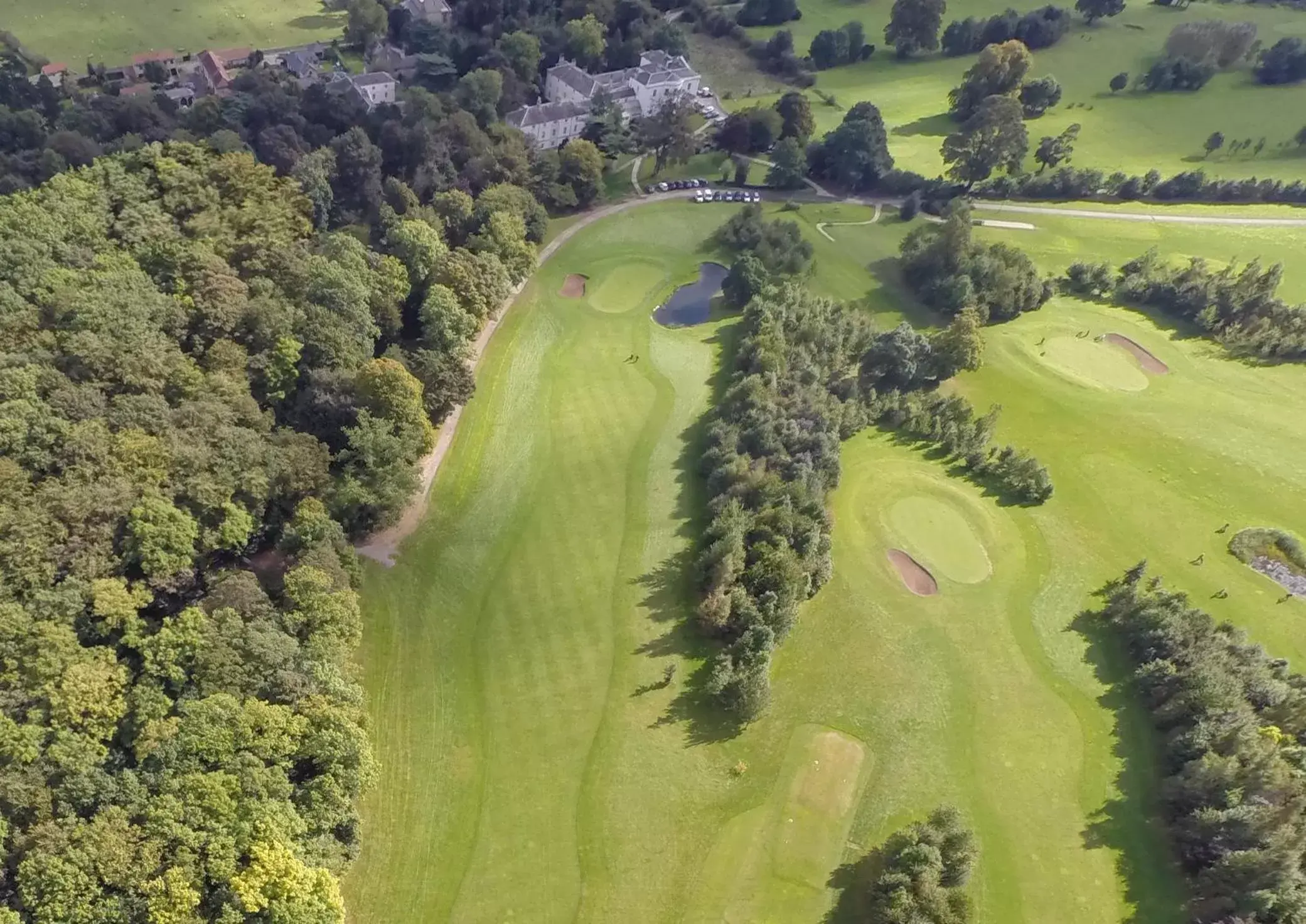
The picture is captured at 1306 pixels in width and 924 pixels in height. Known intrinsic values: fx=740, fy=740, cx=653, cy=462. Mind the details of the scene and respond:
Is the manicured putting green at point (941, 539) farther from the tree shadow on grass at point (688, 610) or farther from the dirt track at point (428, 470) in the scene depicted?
the dirt track at point (428, 470)

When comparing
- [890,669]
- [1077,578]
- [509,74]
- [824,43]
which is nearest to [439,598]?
[890,669]

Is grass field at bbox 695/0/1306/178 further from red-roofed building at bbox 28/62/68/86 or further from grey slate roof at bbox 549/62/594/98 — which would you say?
red-roofed building at bbox 28/62/68/86

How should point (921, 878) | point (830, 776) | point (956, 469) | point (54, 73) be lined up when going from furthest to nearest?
point (54, 73) < point (956, 469) < point (830, 776) < point (921, 878)

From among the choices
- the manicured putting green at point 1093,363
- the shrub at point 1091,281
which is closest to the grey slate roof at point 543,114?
the shrub at point 1091,281

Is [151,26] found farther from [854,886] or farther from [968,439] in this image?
[854,886]

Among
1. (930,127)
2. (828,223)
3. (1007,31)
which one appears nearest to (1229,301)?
(828,223)

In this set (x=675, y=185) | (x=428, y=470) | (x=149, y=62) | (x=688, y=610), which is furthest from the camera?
(x=149, y=62)

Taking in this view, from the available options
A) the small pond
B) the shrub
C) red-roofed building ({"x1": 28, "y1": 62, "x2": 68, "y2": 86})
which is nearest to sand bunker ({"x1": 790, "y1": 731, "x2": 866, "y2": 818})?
the small pond

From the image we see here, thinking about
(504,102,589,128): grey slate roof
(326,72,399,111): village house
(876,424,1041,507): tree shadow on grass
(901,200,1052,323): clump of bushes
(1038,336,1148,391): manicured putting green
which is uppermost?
(326,72,399,111): village house
